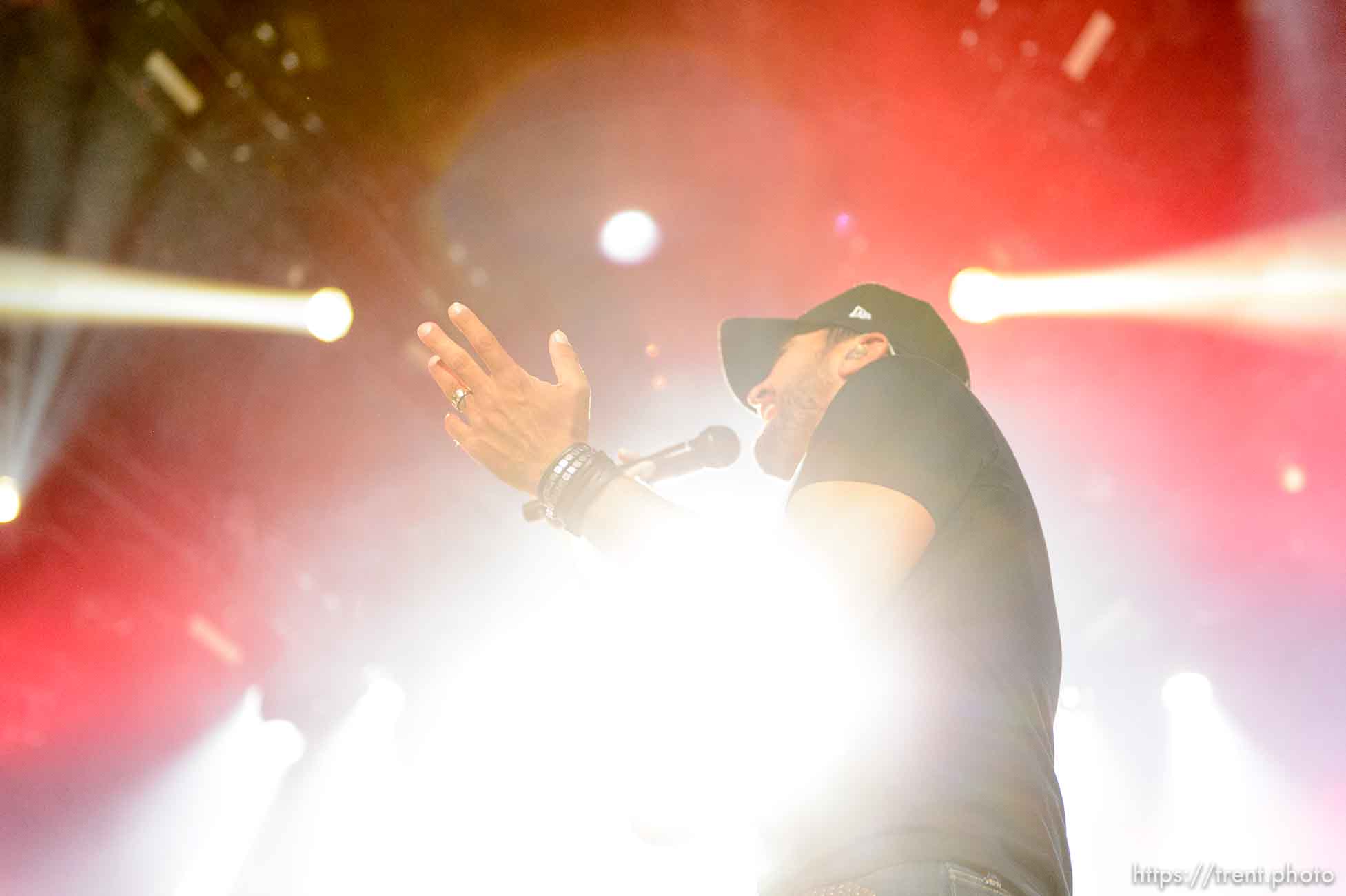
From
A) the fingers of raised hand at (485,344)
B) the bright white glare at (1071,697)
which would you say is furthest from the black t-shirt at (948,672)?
the bright white glare at (1071,697)

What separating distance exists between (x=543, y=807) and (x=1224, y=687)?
464 centimetres

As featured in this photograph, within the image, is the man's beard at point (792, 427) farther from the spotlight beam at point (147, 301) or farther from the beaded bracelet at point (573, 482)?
the spotlight beam at point (147, 301)

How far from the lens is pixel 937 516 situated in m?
1.23

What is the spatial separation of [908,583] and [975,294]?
393 centimetres

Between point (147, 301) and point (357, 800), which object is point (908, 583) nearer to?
point (147, 301)

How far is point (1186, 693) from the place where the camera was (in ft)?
20.1

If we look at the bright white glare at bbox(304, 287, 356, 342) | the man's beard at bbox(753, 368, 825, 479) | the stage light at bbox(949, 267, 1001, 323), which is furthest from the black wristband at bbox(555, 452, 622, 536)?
the bright white glare at bbox(304, 287, 356, 342)

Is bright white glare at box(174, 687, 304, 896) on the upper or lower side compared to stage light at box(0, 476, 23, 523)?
lower

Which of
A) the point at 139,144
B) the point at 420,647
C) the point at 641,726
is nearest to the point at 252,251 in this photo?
the point at 139,144

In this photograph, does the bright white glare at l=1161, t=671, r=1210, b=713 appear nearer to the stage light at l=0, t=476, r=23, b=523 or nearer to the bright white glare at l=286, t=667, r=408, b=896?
the bright white glare at l=286, t=667, r=408, b=896

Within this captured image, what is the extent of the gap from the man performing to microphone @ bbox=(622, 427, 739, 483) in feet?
2.61

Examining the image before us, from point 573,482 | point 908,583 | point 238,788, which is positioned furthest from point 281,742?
point 908,583

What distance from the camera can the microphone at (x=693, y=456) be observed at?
7.49ft

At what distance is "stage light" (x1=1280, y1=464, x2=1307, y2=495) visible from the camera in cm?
508
